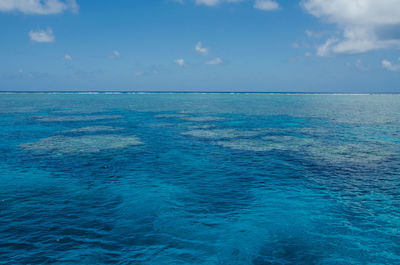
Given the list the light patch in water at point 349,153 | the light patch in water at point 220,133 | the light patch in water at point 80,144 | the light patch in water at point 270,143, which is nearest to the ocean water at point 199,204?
the light patch in water at point 349,153

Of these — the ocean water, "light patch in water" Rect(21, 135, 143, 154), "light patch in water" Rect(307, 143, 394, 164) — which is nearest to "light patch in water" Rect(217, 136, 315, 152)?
the ocean water

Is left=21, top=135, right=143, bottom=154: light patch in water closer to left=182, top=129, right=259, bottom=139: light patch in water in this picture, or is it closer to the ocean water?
the ocean water

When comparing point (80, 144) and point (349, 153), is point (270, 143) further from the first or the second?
point (80, 144)

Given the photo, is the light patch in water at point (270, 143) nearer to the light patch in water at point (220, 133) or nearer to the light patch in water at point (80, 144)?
the light patch in water at point (220, 133)

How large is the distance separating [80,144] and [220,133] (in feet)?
65.1

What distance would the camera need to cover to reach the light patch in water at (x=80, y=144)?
101 ft

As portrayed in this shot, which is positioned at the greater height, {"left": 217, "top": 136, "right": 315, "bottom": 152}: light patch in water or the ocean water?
{"left": 217, "top": 136, "right": 315, "bottom": 152}: light patch in water

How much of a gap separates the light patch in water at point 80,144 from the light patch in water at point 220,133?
915cm

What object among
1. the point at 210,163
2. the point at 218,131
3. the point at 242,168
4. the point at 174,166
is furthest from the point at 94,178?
the point at 218,131

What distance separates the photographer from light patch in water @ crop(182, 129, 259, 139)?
40.8 meters

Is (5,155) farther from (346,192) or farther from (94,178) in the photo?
(346,192)

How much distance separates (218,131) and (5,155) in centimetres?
2816

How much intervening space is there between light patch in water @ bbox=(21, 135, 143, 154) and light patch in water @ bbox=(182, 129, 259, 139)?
9148mm

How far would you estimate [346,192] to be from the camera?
63.5 feet
